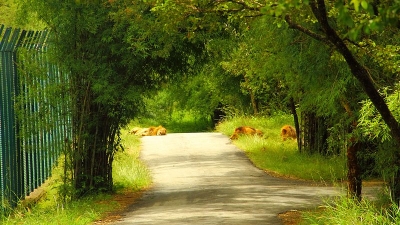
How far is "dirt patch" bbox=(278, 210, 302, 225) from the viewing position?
514 inches

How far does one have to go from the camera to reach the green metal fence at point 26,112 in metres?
13.6

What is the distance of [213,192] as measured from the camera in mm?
17609

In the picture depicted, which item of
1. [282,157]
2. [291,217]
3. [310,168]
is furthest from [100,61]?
[282,157]

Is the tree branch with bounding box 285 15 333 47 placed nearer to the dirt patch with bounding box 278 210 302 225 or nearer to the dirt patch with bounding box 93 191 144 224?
the dirt patch with bounding box 278 210 302 225

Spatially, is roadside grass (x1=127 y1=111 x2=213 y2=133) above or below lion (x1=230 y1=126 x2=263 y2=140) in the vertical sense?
below

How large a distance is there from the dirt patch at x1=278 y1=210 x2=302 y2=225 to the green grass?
2.54 metres

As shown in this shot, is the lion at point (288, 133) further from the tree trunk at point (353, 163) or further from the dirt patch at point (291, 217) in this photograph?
the dirt patch at point (291, 217)

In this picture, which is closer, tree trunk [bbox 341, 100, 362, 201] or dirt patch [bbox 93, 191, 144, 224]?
dirt patch [bbox 93, 191, 144, 224]

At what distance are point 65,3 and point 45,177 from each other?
12.9ft

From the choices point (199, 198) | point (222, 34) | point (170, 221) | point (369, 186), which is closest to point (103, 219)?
point (170, 221)

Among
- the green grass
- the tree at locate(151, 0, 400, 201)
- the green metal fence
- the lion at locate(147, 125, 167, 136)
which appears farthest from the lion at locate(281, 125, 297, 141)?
the tree at locate(151, 0, 400, 201)

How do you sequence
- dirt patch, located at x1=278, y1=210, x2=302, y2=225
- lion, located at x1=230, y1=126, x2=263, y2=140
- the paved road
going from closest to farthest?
dirt patch, located at x1=278, y1=210, x2=302, y2=225 < the paved road < lion, located at x1=230, y1=126, x2=263, y2=140

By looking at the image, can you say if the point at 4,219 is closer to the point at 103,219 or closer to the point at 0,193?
the point at 0,193

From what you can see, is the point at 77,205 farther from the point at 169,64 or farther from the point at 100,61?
the point at 169,64
